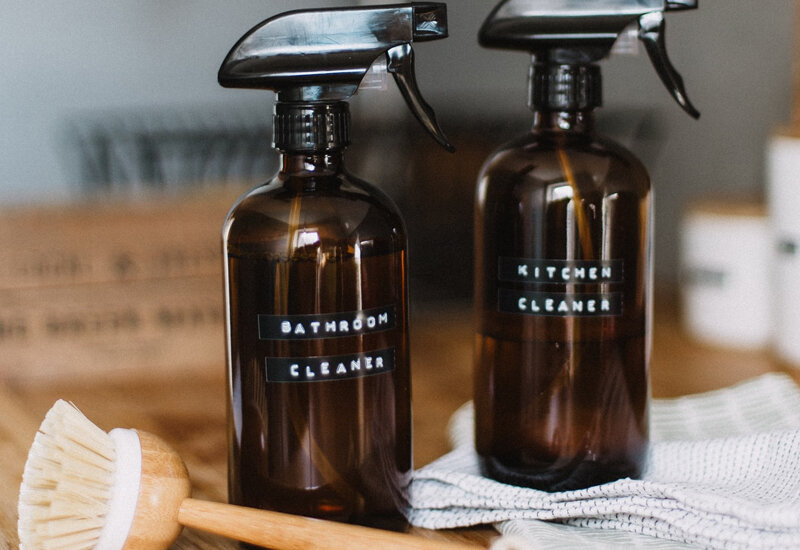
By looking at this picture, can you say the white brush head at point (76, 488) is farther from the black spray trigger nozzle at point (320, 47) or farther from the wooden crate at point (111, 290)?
the wooden crate at point (111, 290)

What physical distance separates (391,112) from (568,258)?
548mm

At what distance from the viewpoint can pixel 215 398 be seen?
68cm

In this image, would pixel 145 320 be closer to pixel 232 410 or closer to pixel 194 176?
pixel 194 176

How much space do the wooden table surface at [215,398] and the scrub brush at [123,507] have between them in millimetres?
58

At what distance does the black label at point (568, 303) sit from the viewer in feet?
1.43

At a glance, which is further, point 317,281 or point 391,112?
point 391,112

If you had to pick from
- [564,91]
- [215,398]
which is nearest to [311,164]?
[564,91]

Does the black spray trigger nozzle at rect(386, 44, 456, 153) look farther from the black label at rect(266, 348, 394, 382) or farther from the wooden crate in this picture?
the wooden crate

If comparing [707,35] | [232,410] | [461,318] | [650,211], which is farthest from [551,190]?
[707,35]

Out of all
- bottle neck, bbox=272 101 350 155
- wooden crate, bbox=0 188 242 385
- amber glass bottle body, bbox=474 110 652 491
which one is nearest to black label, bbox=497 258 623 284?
amber glass bottle body, bbox=474 110 652 491

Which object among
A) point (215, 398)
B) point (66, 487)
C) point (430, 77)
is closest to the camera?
point (66, 487)

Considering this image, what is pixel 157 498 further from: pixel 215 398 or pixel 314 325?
pixel 215 398

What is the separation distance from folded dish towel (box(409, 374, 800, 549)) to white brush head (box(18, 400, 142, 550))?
0.45 feet

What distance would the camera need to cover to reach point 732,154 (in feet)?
3.13
